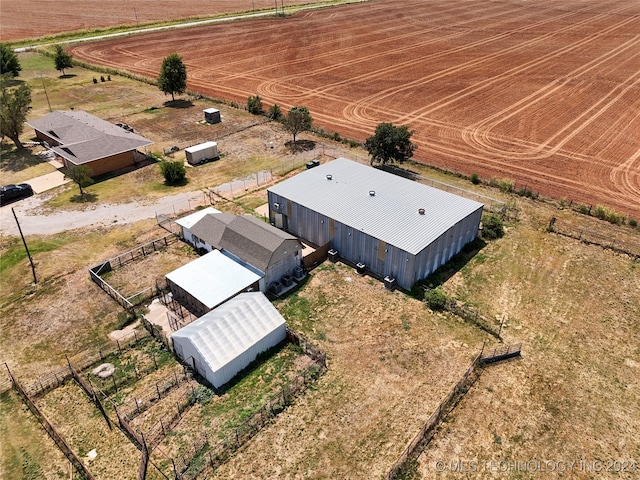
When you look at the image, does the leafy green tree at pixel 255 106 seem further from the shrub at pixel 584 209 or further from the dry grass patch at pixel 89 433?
the dry grass patch at pixel 89 433

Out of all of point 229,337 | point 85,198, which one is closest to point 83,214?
point 85,198

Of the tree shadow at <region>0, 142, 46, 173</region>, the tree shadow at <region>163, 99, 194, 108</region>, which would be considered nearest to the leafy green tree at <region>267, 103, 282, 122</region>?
the tree shadow at <region>163, 99, 194, 108</region>

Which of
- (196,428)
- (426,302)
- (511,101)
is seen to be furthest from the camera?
(511,101)

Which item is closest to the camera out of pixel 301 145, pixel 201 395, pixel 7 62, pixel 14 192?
pixel 201 395

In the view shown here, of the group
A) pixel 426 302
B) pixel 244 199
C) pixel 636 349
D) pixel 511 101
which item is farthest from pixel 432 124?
pixel 636 349

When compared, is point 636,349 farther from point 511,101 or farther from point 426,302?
point 511,101

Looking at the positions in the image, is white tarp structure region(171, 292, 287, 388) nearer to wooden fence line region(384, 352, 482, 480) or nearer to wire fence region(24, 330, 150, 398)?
wire fence region(24, 330, 150, 398)

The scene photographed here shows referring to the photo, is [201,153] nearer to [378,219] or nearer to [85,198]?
[85,198]
